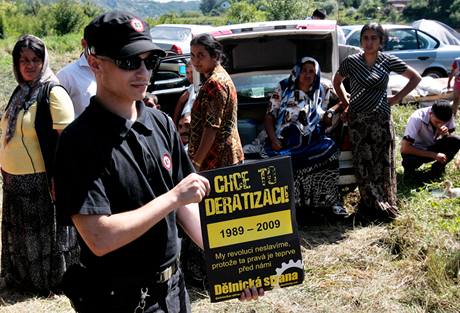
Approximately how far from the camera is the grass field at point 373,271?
3713 mm

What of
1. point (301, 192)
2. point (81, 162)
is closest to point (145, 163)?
point (81, 162)

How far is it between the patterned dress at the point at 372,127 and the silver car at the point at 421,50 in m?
8.50

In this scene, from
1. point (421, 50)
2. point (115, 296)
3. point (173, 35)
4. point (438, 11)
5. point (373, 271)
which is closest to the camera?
point (115, 296)

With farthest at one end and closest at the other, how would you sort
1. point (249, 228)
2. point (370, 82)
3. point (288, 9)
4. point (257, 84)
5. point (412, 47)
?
point (288, 9), point (412, 47), point (257, 84), point (370, 82), point (249, 228)

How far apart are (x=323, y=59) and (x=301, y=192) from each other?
5.38ft

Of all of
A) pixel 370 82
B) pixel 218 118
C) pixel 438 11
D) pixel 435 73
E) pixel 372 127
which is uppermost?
pixel 218 118

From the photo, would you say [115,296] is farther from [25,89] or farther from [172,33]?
Answer: [172,33]

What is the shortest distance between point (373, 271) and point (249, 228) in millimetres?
2405

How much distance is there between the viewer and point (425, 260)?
4109mm

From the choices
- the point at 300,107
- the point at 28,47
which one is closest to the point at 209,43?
the point at 28,47

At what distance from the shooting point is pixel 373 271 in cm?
426

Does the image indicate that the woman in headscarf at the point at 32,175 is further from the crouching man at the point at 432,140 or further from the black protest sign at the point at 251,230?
the crouching man at the point at 432,140

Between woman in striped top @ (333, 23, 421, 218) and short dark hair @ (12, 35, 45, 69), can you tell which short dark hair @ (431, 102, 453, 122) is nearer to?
woman in striped top @ (333, 23, 421, 218)

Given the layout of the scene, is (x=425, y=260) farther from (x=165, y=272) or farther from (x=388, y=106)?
(x=165, y=272)
